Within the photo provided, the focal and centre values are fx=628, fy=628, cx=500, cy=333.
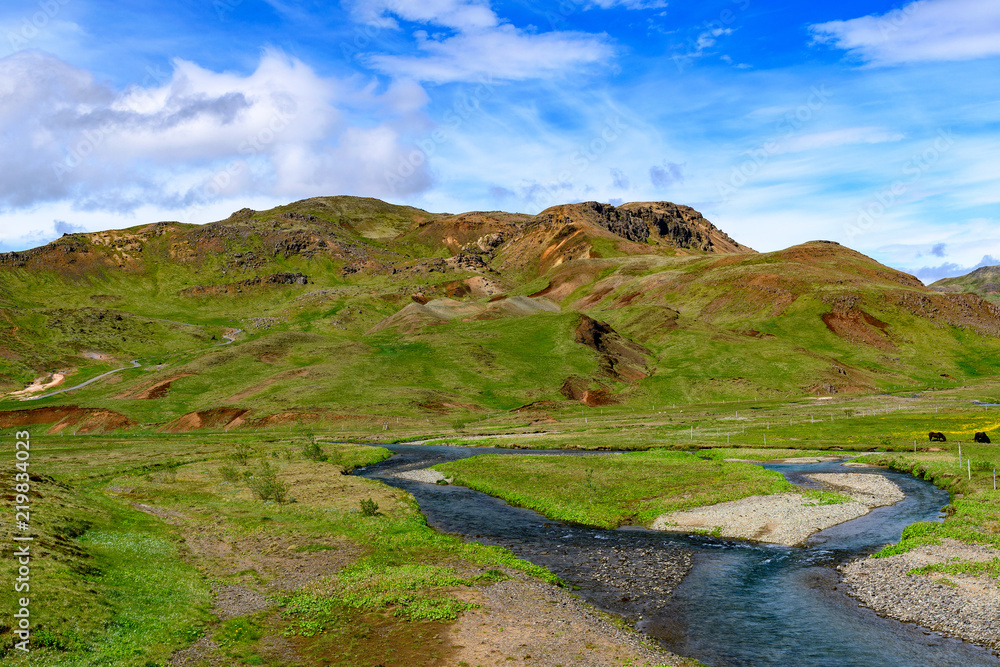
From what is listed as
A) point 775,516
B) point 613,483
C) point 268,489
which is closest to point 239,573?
point 268,489

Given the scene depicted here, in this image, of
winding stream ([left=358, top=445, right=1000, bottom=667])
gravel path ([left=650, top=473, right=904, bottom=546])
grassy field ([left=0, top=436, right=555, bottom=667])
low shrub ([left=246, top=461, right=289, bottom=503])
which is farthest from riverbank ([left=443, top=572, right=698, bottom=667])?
low shrub ([left=246, top=461, right=289, bottom=503])

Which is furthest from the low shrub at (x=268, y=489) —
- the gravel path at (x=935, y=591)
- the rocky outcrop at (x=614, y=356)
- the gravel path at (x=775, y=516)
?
the rocky outcrop at (x=614, y=356)

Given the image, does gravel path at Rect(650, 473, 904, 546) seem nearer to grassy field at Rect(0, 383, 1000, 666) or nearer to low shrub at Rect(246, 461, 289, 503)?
grassy field at Rect(0, 383, 1000, 666)

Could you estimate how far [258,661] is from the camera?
24.2m

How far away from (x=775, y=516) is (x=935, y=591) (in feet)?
55.4

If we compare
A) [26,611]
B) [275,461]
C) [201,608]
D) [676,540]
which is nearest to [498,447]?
[275,461]

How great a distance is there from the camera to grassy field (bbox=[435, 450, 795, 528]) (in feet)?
171

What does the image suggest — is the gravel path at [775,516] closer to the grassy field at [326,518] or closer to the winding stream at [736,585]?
the winding stream at [736,585]

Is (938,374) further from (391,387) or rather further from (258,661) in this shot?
(258,661)

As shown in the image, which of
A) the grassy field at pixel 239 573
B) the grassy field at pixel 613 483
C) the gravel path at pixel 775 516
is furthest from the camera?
the grassy field at pixel 613 483

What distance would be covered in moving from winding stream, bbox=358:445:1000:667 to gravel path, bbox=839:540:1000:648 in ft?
3.40

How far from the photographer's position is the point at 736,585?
113 ft

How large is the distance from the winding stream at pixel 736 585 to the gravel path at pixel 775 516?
1.26 m

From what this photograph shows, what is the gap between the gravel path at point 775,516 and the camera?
44406 mm
